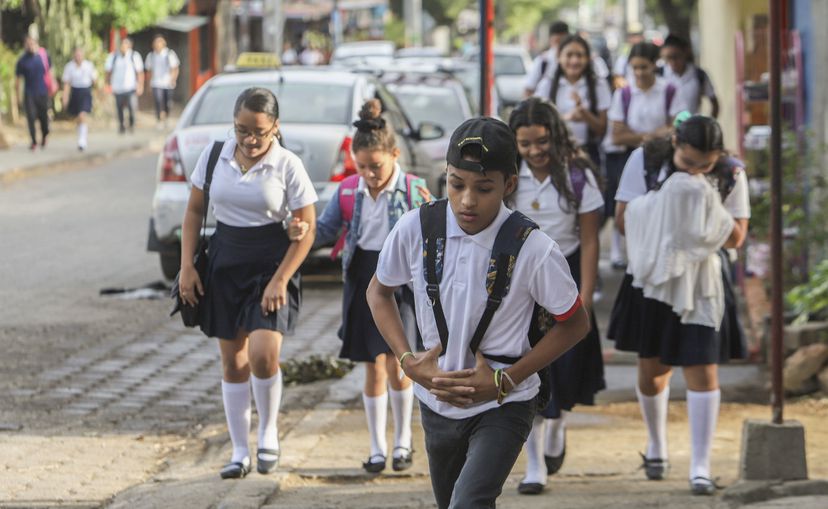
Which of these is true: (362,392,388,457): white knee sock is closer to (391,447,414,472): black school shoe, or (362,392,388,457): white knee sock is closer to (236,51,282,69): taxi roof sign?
(391,447,414,472): black school shoe

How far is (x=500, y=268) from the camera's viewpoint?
4.51 metres

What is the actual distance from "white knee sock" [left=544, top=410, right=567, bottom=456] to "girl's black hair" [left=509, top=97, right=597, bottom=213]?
98 centimetres

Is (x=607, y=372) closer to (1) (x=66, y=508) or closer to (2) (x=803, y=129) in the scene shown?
(2) (x=803, y=129)

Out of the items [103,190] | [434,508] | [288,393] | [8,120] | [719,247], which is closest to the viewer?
[434,508]

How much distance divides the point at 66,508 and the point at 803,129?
6375 millimetres

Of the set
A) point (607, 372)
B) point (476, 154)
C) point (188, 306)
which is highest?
point (476, 154)

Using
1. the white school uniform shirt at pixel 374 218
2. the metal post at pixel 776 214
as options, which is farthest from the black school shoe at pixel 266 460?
the metal post at pixel 776 214

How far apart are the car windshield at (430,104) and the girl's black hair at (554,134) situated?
9.83 m

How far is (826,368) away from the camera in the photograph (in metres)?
8.98

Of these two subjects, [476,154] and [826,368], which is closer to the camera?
[476,154]

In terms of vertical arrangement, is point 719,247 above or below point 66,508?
above

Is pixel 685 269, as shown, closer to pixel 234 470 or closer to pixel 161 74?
pixel 234 470

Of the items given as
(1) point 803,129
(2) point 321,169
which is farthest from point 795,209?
(2) point 321,169

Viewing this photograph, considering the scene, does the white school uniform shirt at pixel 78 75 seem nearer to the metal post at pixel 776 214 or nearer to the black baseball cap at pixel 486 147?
the metal post at pixel 776 214
